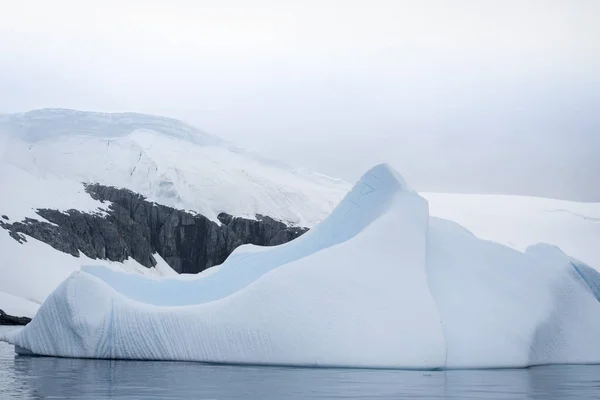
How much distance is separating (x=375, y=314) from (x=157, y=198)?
88177mm

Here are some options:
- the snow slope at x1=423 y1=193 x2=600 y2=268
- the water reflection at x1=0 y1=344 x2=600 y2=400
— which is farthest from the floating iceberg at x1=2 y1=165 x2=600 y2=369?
the snow slope at x1=423 y1=193 x2=600 y2=268

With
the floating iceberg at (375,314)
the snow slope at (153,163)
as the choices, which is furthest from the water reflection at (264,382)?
the snow slope at (153,163)

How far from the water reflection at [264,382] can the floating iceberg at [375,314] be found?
681mm

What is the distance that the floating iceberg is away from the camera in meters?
17.3

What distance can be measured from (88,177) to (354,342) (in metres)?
91.4

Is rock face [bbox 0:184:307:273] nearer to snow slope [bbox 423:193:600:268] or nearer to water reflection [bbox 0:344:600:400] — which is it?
snow slope [bbox 423:193:600:268]

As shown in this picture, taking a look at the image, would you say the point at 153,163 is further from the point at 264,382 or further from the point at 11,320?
the point at 264,382

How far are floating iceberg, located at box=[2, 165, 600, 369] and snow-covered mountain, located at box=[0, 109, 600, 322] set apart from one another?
6320 cm

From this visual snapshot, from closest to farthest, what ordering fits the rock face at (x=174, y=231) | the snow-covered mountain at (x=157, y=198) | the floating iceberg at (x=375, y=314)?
the floating iceberg at (x=375, y=314) < the snow-covered mountain at (x=157, y=198) < the rock face at (x=174, y=231)

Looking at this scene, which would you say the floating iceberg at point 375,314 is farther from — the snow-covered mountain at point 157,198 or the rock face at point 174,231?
the rock face at point 174,231

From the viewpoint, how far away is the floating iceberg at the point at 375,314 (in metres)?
17.3

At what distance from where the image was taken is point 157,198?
104 meters

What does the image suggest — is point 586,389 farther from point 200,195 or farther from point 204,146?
point 204,146

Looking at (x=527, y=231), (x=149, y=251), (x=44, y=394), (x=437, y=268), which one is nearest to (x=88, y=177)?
(x=149, y=251)
